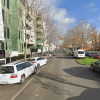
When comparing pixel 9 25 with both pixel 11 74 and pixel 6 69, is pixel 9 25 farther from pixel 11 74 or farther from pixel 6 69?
pixel 11 74

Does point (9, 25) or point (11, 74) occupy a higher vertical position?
point (9, 25)

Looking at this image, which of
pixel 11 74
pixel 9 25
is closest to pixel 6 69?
pixel 11 74

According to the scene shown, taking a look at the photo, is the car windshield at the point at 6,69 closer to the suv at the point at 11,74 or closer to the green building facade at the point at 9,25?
the suv at the point at 11,74

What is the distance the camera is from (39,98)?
5930 mm

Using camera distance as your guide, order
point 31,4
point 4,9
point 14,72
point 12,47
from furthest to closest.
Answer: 1. point 12,47
2. point 4,9
3. point 31,4
4. point 14,72

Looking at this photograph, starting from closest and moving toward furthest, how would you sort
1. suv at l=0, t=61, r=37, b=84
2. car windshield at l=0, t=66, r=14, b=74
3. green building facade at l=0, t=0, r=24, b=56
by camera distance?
suv at l=0, t=61, r=37, b=84 < car windshield at l=0, t=66, r=14, b=74 < green building facade at l=0, t=0, r=24, b=56

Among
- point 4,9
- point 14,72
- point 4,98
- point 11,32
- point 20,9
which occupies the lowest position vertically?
point 4,98

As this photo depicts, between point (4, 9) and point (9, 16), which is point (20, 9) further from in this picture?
point (9, 16)

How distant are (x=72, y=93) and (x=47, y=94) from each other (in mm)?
1375

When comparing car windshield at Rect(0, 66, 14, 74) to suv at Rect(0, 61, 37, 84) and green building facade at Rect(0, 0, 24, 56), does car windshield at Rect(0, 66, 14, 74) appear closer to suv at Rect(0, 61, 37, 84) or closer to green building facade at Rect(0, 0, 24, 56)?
suv at Rect(0, 61, 37, 84)

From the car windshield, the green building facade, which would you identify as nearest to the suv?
the car windshield

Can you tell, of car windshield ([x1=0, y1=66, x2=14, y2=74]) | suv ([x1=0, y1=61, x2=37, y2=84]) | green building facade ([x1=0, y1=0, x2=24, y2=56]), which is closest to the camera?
suv ([x1=0, y1=61, x2=37, y2=84])

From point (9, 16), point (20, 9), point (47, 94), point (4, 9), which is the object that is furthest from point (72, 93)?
point (9, 16)

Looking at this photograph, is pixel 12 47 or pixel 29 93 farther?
pixel 12 47
